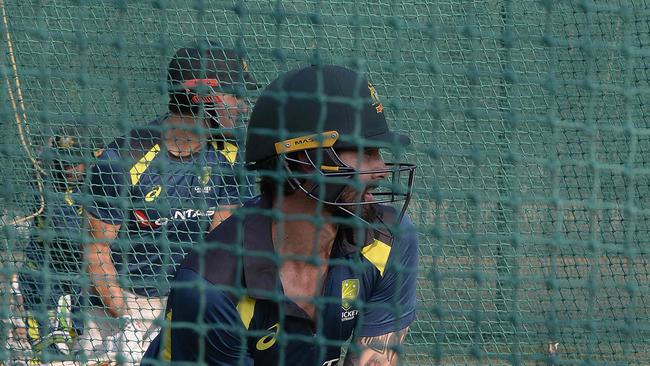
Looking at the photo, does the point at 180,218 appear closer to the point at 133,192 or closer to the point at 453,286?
the point at 133,192

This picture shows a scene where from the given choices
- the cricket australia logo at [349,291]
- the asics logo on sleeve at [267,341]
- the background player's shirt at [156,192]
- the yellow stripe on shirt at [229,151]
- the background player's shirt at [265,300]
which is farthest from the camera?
the yellow stripe on shirt at [229,151]

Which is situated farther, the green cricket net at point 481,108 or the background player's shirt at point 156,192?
the green cricket net at point 481,108

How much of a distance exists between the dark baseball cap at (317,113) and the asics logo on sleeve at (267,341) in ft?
1.62

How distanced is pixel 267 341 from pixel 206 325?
0.33 meters

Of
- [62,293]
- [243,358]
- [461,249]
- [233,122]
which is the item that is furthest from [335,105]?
[461,249]

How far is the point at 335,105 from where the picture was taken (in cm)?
271

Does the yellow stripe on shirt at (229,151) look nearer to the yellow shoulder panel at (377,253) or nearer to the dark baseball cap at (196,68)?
the dark baseball cap at (196,68)

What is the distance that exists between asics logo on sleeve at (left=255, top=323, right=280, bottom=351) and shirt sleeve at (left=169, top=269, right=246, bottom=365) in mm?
88

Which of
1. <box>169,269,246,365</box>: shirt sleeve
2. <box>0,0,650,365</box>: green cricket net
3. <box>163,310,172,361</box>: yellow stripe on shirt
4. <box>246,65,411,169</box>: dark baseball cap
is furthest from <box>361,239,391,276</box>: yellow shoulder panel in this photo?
<box>0,0,650,365</box>: green cricket net

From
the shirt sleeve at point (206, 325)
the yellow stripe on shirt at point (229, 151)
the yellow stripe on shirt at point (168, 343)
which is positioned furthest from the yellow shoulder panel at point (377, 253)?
the yellow stripe on shirt at point (229, 151)

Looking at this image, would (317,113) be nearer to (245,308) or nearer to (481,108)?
(245,308)

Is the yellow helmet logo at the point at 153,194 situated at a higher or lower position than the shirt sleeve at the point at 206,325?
A: lower

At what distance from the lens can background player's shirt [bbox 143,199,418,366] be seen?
8.72 ft

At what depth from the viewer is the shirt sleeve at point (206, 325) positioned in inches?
105
